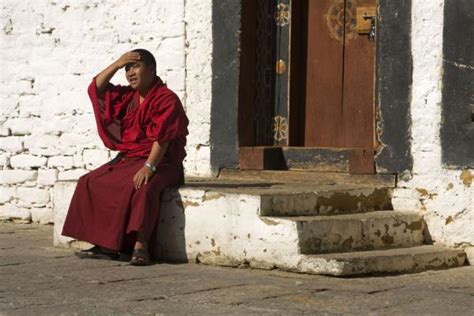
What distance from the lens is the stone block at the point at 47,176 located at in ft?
32.3

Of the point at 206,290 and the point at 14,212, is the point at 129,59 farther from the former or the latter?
the point at 14,212

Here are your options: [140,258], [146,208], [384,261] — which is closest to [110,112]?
[146,208]

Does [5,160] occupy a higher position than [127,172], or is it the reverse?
[127,172]

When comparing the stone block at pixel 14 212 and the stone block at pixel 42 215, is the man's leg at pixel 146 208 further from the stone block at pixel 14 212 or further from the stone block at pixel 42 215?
the stone block at pixel 14 212

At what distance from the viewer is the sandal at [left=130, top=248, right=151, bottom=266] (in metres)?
6.96

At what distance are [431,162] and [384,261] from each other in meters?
1.07

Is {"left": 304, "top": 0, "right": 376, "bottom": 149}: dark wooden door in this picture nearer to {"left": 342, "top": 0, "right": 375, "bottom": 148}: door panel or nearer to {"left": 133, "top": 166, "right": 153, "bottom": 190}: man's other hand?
{"left": 342, "top": 0, "right": 375, "bottom": 148}: door panel

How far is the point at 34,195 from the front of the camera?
9969 millimetres

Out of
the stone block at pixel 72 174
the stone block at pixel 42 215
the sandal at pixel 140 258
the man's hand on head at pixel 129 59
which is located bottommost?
the stone block at pixel 42 215

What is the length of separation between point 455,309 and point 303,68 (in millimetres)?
3583

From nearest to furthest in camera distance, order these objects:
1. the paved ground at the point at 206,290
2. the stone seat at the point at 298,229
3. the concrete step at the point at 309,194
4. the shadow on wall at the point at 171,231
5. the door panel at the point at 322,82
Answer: the paved ground at the point at 206,290 < the stone seat at the point at 298,229 < the concrete step at the point at 309,194 < the shadow on wall at the point at 171,231 < the door panel at the point at 322,82

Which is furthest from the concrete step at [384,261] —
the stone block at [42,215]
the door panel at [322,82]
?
the stone block at [42,215]

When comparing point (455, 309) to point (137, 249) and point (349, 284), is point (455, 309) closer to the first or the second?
point (349, 284)

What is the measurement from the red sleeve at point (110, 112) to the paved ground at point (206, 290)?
89 cm
